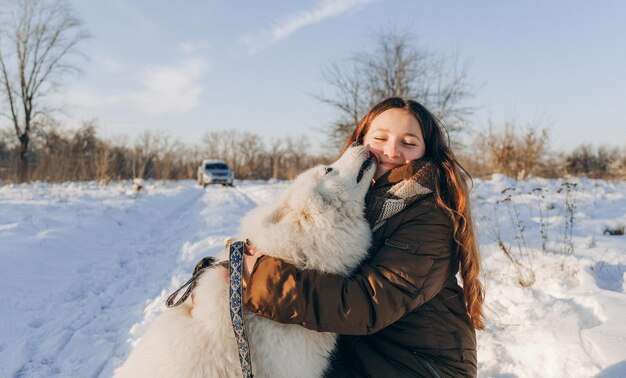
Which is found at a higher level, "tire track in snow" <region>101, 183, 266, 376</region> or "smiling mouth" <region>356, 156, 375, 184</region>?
"smiling mouth" <region>356, 156, 375, 184</region>

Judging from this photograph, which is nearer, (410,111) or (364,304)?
(364,304)

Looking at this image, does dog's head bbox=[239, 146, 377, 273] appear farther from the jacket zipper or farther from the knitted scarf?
the jacket zipper

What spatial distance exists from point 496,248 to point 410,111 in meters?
4.22

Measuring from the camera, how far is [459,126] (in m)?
16.2

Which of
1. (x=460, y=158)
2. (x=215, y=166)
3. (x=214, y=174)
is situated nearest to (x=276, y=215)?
(x=460, y=158)

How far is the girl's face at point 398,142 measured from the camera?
2053 millimetres

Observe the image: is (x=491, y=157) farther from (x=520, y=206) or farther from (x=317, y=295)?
(x=317, y=295)

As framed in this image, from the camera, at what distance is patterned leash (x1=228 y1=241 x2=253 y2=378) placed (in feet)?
4.89

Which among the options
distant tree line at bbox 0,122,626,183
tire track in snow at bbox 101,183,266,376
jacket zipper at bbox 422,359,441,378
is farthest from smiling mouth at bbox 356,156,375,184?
distant tree line at bbox 0,122,626,183

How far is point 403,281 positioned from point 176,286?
3.90 m

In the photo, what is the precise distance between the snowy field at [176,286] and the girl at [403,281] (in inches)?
24.4

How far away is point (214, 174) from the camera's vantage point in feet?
86.1

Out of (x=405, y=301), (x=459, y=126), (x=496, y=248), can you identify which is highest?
(x=459, y=126)

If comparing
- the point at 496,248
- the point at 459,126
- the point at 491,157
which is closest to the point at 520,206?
the point at 496,248
